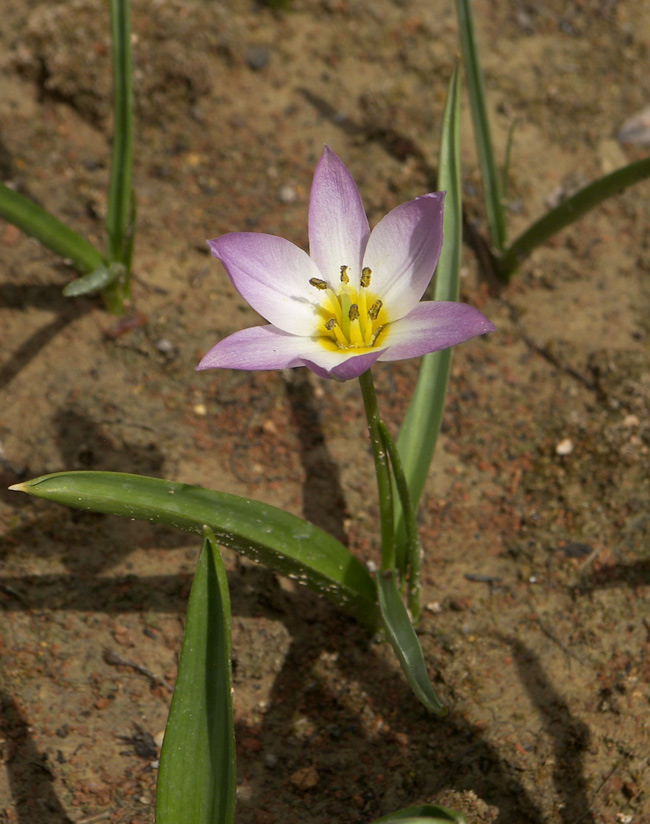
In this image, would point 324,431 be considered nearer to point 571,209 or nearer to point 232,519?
point 232,519

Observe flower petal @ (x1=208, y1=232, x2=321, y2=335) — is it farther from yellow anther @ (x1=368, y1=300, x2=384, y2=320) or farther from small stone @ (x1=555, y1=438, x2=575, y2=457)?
small stone @ (x1=555, y1=438, x2=575, y2=457)

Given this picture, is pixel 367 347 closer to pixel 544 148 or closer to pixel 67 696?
pixel 67 696

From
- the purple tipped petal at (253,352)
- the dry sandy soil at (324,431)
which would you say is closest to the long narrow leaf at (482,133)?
the dry sandy soil at (324,431)

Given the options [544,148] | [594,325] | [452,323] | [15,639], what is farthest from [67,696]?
[544,148]

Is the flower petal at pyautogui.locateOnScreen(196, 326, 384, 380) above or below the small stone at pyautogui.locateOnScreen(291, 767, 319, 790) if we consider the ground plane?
above

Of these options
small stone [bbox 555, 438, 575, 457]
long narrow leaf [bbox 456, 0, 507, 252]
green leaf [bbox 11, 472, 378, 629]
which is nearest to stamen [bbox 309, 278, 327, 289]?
green leaf [bbox 11, 472, 378, 629]
